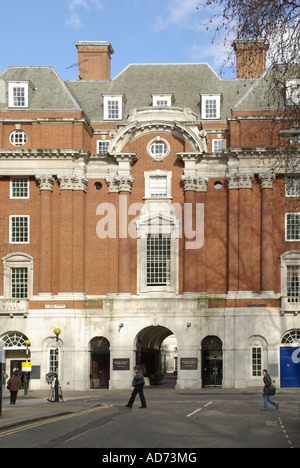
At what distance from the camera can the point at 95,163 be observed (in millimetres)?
57750

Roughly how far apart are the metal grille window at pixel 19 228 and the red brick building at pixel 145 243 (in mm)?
66

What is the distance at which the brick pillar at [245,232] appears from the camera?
54750 millimetres

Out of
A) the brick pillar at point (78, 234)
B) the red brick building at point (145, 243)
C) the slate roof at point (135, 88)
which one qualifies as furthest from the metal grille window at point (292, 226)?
the brick pillar at point (78, 234)

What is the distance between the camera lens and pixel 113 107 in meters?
60.9

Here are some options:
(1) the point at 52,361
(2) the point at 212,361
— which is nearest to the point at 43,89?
(1) the point at 52,361

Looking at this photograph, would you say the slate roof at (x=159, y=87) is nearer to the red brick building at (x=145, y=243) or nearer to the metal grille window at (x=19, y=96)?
the red brick building at (x=145, y=243)

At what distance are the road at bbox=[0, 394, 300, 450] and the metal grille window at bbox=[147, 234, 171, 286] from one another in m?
22.0

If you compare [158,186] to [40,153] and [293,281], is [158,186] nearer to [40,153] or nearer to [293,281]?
[40,153]

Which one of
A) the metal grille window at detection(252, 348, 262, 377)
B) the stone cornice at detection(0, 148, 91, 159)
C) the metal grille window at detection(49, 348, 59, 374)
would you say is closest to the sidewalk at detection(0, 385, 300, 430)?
the metal grille window at detection(49, 348, 59, 374)

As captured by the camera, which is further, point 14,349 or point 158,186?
point 158,186

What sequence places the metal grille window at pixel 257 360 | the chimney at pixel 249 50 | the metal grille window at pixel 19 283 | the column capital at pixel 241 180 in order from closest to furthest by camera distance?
the chimney at pixel 249 50 → the metal grille window at pixel 257 360 → the column capital at pixel 241 180 → the metal grille window at pixel 19 283

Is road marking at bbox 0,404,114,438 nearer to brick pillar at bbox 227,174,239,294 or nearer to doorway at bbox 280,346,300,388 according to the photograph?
doorway at bbox 280,346,300,388

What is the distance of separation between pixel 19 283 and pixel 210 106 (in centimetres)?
1799
